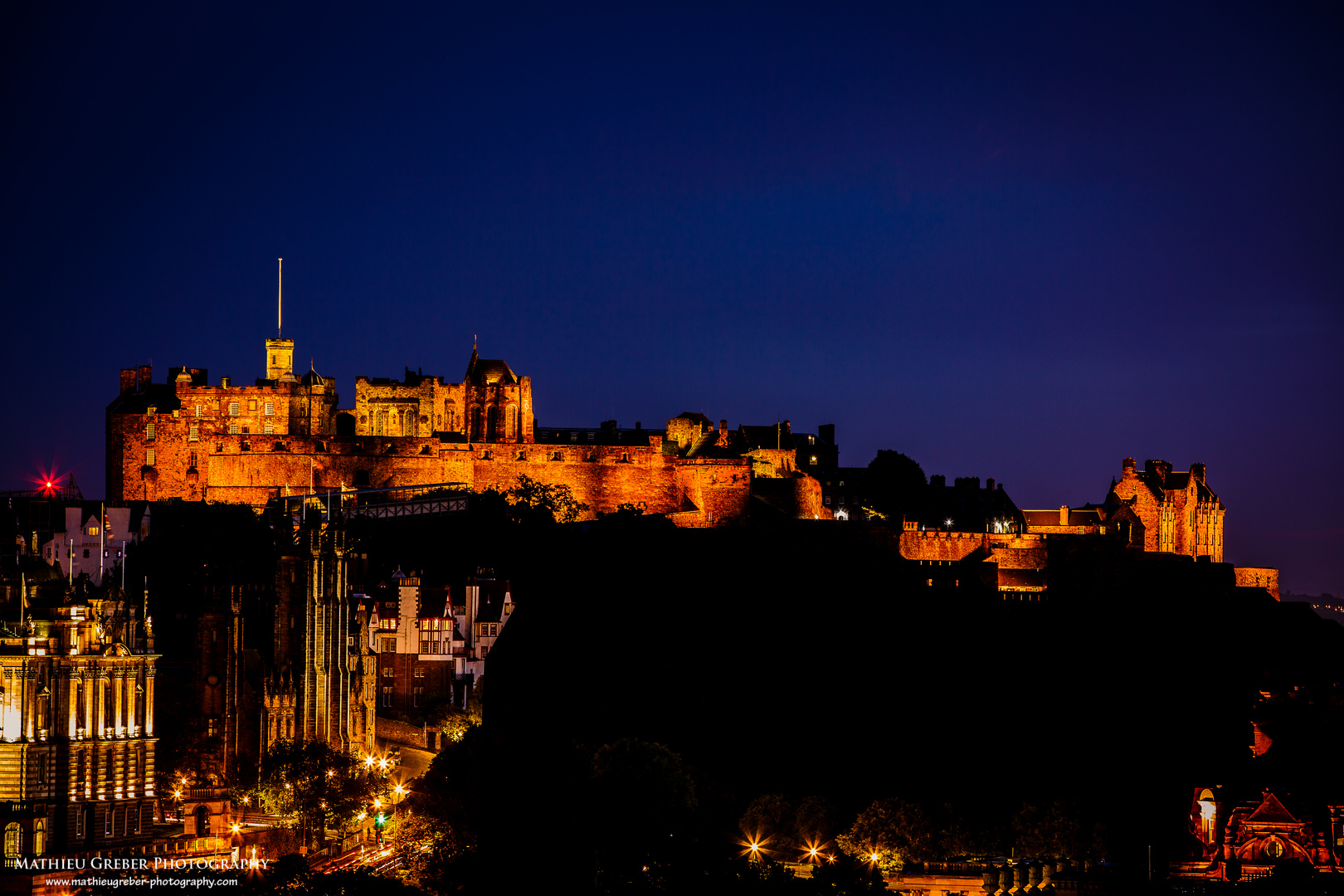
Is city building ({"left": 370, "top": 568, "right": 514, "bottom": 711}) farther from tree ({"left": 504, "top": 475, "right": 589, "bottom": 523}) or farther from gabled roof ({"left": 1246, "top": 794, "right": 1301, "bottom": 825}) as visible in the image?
gabled roof ({"left": 1246, "top": 794, "right": 1301, "bottom": 825})

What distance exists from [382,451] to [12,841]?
142 ft

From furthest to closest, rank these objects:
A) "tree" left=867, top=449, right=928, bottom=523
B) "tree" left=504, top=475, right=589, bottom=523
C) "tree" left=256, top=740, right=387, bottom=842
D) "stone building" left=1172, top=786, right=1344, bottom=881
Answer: "tree" left=867, top=449, right=928, bottom=523
"tree" left=504, top=475, right=589, bottom=523
"tree" left=256, top=740, right=387, bottom=842
"stone building" left=1172, top=786, right=1344, bottom=881

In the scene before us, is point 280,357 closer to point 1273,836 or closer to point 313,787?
point 313,787

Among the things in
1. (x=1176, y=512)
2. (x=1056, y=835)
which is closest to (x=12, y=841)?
(x=1056, y=835)

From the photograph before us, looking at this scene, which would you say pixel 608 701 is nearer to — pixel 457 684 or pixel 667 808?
pixel 457 684

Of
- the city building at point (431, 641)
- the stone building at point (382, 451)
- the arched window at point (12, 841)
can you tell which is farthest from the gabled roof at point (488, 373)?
the arched window at point (12, 841)

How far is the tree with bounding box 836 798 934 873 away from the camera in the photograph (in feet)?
159

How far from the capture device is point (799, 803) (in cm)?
5291

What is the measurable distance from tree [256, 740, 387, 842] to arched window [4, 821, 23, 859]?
990 cm

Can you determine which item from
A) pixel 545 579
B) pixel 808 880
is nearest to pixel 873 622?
pixel 545 579

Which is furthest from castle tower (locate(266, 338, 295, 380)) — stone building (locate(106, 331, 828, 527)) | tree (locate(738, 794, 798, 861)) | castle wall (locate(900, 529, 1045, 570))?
tree (locate(738, 794, 798, 861))

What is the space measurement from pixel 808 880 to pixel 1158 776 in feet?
64.7

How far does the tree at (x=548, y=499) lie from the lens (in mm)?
81188

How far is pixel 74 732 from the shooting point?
41.6 meters
